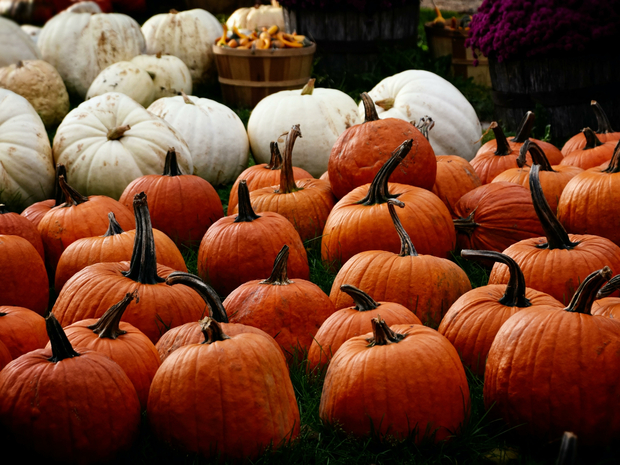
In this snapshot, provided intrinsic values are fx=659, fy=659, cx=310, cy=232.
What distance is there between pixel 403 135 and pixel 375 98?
162 cm

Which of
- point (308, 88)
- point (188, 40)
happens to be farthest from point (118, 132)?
point (188, 40)

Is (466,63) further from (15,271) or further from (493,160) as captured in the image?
(15,271)

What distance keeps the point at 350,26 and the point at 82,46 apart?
2.96 m

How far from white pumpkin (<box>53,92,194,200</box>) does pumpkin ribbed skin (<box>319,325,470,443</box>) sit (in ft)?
9.26

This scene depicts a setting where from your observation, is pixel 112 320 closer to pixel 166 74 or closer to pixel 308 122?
pixel 308 122

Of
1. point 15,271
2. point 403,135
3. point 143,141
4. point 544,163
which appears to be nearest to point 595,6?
point 544,163

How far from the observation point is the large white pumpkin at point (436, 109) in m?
4.89

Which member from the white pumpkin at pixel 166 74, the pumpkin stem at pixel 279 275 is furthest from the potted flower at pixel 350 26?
the pumpkin stem at pixel 279 275

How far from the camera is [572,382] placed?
1.91m

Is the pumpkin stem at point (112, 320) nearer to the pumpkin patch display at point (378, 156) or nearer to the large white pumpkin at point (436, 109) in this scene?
the pumpkin patch display at point (378, 156)

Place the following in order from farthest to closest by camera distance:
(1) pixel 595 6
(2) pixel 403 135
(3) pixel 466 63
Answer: (3) pixel 466 63, (1) pixel 595 6, (2) pixel 403 135

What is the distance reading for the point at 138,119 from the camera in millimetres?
4617

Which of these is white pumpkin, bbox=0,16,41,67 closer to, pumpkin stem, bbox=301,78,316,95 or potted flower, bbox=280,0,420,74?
potted flower, bbox=280,0,420,74

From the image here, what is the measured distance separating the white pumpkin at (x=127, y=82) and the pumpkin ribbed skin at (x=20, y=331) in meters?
4.21
